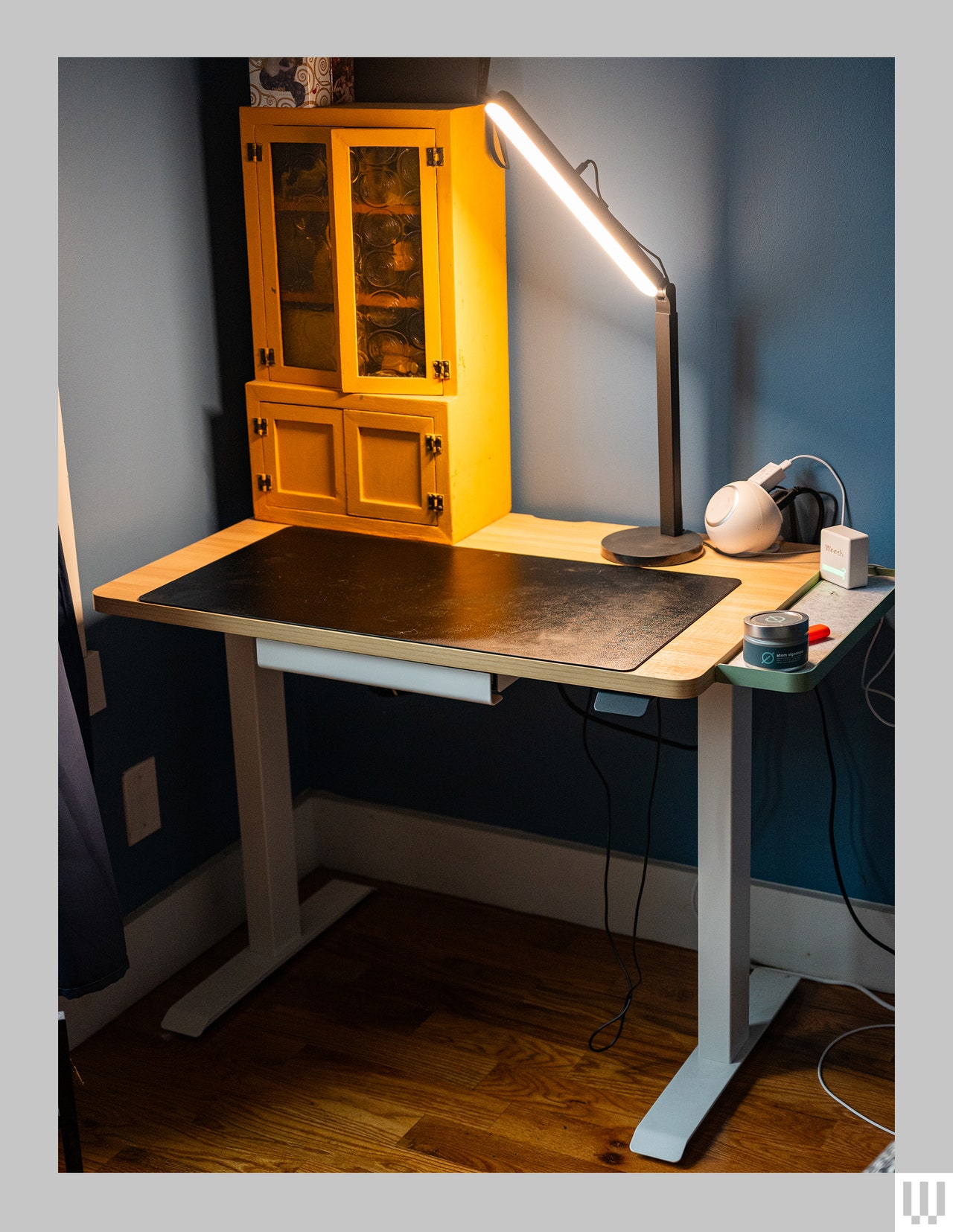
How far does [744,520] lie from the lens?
228 centimetres

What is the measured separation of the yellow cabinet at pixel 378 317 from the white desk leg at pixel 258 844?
1.10 ft

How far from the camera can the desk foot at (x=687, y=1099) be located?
2160 mm

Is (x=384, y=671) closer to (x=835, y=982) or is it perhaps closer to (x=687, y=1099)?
(x=687, y=1099)

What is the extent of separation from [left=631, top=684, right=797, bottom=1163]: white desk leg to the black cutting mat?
0.18m

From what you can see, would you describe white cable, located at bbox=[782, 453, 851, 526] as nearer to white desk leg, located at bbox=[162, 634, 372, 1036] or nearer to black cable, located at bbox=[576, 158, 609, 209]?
black cable, located at bbox=[576, 158, 609, 209]

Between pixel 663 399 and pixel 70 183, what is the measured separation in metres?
1.01

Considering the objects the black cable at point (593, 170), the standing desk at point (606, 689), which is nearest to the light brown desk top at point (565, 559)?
the standing desk at point (606, 689)

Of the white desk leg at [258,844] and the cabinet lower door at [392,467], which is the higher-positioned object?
the cabinet lower door at [392,467]

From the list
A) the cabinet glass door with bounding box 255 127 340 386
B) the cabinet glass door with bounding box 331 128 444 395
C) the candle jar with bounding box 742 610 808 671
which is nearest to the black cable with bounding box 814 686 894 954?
the candle jar with bounding box 742 610 808 671

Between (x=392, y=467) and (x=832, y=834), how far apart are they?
1.03 metres

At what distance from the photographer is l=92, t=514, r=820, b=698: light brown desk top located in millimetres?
1913

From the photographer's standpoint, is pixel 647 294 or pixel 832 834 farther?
pixel 832 834

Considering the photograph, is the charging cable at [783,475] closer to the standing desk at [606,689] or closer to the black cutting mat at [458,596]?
the standing desk at [606,689]

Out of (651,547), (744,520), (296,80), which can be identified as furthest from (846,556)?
(296,80)
